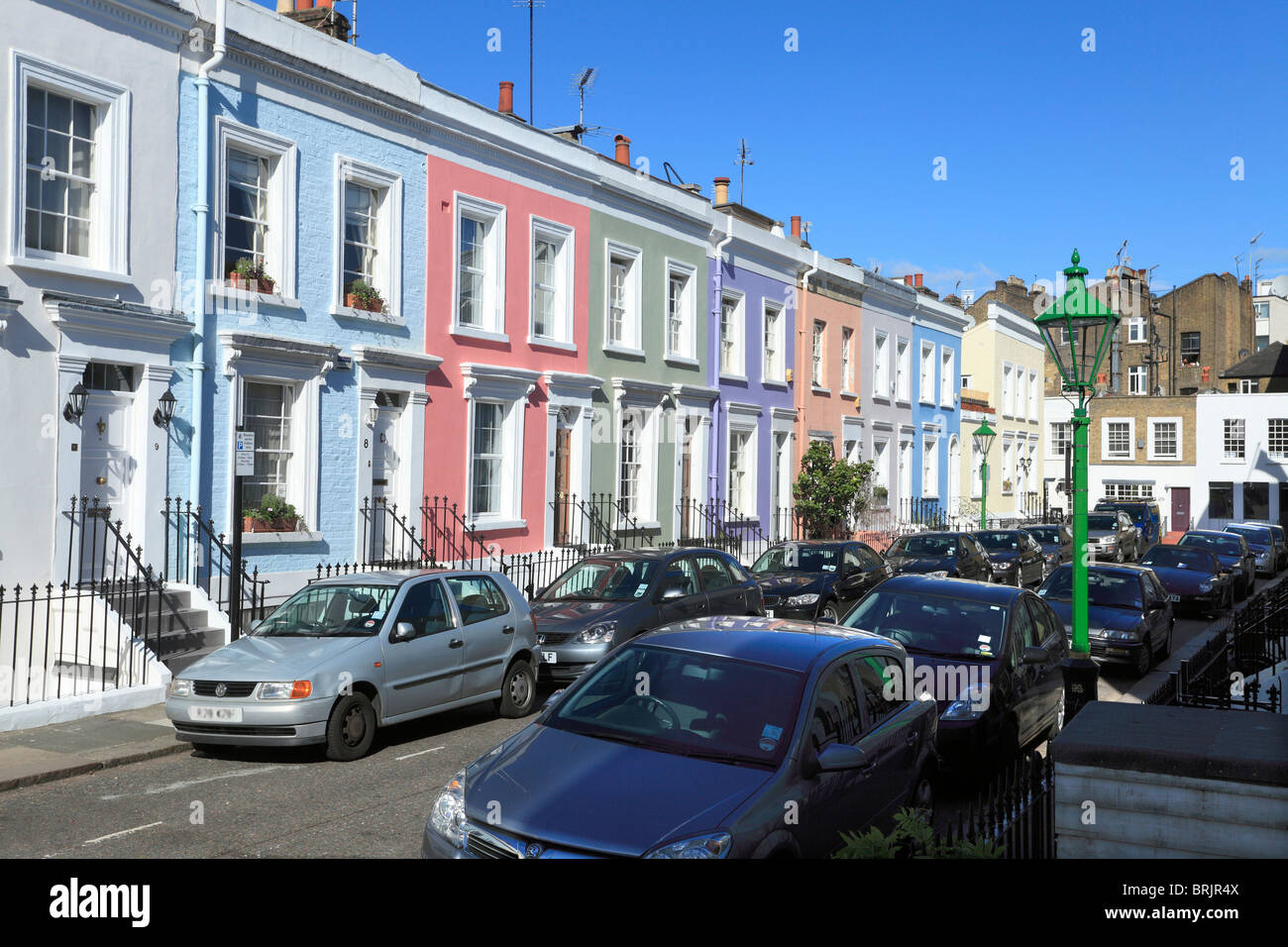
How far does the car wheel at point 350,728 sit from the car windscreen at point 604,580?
4191 millimetres

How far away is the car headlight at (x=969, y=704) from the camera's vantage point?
8930 mm

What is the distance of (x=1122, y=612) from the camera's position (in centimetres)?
1603

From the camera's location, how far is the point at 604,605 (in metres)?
13.5

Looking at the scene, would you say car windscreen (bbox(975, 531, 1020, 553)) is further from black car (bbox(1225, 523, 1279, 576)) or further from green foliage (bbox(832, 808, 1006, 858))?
green foliage (bbox(832, 808, 1006, 858))

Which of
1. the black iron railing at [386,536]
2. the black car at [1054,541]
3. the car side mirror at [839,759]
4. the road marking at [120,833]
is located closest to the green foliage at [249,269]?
the black iron railing at [386,536]

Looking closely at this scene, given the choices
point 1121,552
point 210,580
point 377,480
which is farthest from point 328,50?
point 1121,552

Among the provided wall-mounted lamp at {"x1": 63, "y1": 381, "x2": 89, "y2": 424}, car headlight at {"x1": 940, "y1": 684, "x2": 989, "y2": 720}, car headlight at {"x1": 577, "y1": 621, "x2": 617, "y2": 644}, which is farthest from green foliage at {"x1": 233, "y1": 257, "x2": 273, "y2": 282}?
car headlight at {"x1": 940, "y1": 684, "x2": 989, "y2": 720}

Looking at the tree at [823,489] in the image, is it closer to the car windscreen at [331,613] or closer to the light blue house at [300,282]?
the light blue house at [300,282]

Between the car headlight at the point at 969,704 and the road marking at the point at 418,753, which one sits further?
the road marking at the point at 418,753

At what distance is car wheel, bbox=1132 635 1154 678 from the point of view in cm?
1508

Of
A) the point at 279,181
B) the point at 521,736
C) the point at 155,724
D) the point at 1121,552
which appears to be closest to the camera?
the point at 521,736
